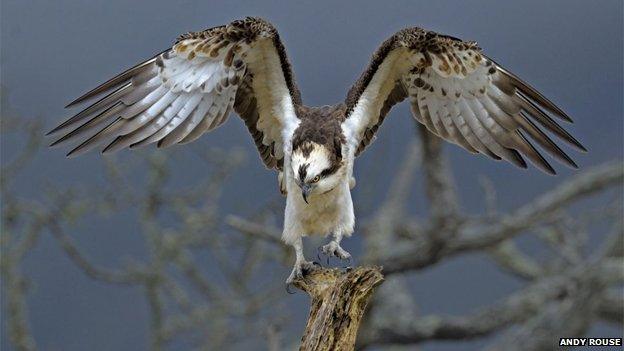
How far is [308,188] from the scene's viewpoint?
7.75 m

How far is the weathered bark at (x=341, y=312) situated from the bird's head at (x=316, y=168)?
0.93 metres

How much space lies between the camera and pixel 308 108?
340 inches

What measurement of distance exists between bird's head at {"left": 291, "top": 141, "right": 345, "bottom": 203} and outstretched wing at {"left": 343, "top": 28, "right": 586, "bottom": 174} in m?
0.71

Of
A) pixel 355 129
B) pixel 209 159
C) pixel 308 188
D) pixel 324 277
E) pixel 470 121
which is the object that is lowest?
pixel 324 277

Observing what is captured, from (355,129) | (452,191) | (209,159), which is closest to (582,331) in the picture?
(452,191)

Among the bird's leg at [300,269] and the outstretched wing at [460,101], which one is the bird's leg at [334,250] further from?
the outstretched wing at [460,101]

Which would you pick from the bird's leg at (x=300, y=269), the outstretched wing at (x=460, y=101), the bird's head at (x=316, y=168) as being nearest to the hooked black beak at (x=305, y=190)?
the bird's head at (x=316, y=168)

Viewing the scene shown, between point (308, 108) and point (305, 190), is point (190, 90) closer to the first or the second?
point (308, 108)

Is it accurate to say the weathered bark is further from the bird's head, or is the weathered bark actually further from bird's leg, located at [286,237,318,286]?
the bird's head

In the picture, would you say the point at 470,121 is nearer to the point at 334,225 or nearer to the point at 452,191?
the point at 334,225

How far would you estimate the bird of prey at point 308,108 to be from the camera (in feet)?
26.7

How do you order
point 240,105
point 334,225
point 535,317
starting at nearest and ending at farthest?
point 334,225 < point 240,105 < point 535,317

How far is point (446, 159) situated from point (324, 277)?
5415 mm

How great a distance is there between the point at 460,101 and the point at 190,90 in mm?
2611
